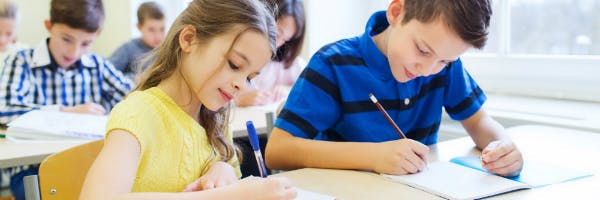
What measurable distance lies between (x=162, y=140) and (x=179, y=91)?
116mm

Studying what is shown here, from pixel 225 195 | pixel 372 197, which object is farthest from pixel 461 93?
pixel 225 195

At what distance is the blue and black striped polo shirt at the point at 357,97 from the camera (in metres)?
1.24

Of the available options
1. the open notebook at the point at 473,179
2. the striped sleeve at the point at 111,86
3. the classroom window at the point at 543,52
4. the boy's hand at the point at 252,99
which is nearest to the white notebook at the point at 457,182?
the open notebook at the point at 473,179

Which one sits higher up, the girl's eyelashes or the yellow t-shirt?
the girl's eyelashes

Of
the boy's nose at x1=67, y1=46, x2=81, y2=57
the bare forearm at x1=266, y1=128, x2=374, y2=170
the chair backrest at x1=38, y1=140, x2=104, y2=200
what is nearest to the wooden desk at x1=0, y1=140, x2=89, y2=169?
the chair backrest at x1=38, y1=140, x2=104, y2=200

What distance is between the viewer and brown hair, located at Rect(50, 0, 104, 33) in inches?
84.9

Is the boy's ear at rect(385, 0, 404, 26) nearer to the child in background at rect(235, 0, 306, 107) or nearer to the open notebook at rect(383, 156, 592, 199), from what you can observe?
the open notebook at rect(383, 156, 592, 199)

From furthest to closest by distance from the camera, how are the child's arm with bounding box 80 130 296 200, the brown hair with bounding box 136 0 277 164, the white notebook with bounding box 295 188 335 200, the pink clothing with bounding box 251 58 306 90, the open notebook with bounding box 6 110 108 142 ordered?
the pink clothing with bounding box 251 58 306 90, the open notebook with bounding box 6 110 108 142, the brown hair with bounding box 136 0 277 164, the white notebook with bounding box 295 188 335 200, the child's arm with bounding box 80 130 296 200

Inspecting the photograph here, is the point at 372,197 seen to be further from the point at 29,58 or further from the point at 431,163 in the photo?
the point at 29,58

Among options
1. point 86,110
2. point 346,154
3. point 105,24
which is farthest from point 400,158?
A: point 105,24

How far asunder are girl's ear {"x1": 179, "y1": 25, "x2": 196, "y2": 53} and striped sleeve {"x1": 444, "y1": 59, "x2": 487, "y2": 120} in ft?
2.16

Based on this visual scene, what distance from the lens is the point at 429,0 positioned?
1113 mm

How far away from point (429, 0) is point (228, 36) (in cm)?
40

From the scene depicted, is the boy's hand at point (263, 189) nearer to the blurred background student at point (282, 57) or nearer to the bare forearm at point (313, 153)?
the bare forearm at point (313, 153)
